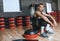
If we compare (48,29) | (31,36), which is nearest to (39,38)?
(31,36)

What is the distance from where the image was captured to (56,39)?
11.7 ft

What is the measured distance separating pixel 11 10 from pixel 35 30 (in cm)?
250

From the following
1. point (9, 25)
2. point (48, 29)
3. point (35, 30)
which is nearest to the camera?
point (35, 30)

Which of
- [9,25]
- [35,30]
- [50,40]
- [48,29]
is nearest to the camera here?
[50,40]

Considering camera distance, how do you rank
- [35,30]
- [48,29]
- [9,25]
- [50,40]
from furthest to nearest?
[9,25]
[48,29]
[35,30]
[50,40]

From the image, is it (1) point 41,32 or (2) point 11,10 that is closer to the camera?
(1) point 41,32

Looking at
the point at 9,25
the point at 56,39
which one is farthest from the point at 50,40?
the point at 9,25

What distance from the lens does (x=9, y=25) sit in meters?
5.84

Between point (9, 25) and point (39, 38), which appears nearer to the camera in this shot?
point (39, 38)

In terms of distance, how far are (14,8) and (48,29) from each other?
7.66ft

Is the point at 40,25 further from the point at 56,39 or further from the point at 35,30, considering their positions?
the point at 56,39

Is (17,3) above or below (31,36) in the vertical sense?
above

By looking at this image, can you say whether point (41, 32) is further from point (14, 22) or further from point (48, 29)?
point (14, 22)

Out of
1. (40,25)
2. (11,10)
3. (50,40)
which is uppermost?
(11,10)
